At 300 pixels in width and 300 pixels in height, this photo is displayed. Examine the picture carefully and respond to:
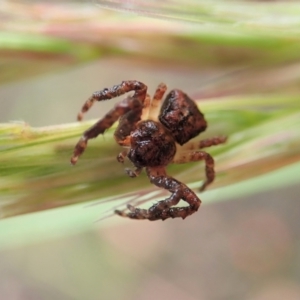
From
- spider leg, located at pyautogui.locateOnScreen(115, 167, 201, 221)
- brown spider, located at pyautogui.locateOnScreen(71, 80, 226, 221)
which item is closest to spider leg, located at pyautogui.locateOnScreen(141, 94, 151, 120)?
brown spider, located at pyautogui.locateOnScreen(71, 80, 226, 221)

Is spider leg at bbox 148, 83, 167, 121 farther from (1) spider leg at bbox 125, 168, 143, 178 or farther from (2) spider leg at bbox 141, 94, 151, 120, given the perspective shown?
(1) spider leg at bbox 125, 168, 143, 178

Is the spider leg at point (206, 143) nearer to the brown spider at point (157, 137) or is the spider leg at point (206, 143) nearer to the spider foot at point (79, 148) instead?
the brown spider at point (157, 137)

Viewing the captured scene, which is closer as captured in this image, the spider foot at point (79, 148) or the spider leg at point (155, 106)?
the spider foot at point (79, 148)

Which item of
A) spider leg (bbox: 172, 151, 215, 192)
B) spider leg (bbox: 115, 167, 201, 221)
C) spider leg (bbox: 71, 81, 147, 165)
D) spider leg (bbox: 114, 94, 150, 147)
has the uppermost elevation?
spider leg (bbox: 71, 81, 147, 165)

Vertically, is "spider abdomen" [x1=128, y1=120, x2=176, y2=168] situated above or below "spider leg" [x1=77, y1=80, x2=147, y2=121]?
below

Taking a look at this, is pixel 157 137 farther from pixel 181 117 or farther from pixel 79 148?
pixel 79 148

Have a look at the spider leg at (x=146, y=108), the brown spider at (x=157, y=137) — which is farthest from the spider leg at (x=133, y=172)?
the spider leg at (x=146, y=108)

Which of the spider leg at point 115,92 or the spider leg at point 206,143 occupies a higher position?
the spider leg at point 115,92
